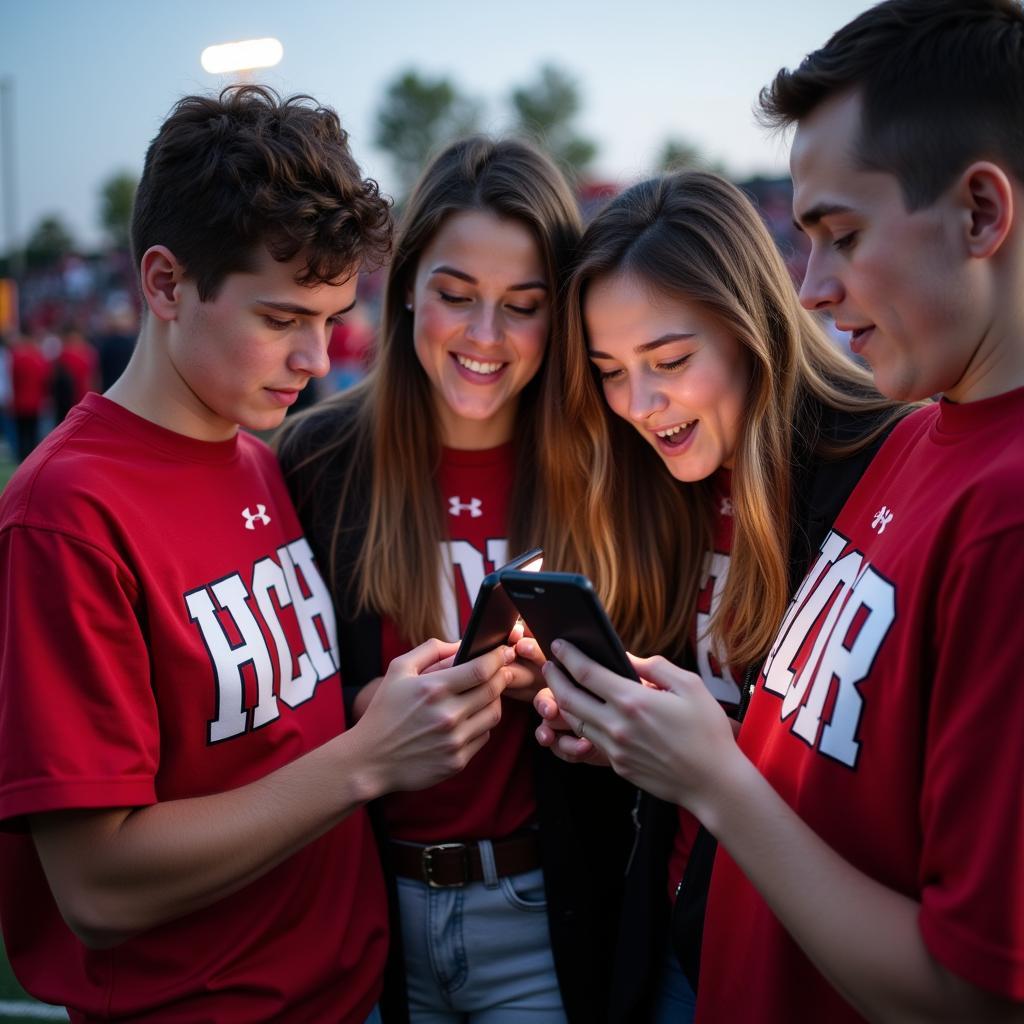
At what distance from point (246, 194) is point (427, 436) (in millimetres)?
1020

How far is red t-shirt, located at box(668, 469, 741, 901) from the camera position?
2506 mm

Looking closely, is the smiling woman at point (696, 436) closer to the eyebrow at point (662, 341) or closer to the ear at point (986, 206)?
the eyebrow at point (662, 341)

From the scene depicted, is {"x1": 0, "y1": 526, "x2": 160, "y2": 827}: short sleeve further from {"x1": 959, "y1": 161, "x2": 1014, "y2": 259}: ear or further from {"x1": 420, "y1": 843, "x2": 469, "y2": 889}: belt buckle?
{"x1": 959, "y1": 161, "x2": 1014, "y2": 259}: ear

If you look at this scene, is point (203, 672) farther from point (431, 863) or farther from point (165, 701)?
point (431, 863)

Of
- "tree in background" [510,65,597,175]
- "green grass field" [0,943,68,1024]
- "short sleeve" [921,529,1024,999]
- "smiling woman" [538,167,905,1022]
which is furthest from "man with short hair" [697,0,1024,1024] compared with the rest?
"tree in background" [510,65,597,175]

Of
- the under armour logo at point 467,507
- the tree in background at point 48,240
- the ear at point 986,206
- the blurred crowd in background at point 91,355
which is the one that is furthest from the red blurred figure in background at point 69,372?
the tree in background at point 48,240

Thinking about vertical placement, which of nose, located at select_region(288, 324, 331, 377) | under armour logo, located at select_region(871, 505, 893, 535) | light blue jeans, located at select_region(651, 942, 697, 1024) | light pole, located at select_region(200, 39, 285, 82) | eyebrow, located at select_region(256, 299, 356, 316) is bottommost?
light blue jeans, located at select_region(651, 942, 697, 1024)

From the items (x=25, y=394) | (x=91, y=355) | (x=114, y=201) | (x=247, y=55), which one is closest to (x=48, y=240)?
(x=114, y=201)

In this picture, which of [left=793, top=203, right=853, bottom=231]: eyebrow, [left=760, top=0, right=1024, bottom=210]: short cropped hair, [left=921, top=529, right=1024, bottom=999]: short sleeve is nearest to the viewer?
[left=921, top=529, right=1024, bottom=999]: short sleeve

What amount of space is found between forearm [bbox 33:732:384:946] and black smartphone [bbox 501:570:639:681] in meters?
0.53

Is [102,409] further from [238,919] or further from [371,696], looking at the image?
[238,919]

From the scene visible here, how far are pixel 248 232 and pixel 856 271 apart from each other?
1388mm

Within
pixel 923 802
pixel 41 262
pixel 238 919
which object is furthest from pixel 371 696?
pixel 41 262

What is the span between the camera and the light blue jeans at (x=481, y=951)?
2.53 m
